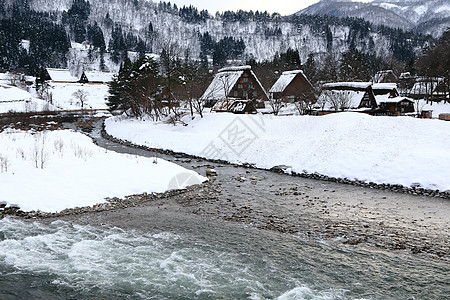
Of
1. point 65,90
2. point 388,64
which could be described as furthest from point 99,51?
point 388,64

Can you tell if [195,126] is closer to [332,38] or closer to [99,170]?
[99,170]

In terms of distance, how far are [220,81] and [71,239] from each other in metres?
46.0

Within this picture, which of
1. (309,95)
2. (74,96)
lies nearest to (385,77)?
(309,95)

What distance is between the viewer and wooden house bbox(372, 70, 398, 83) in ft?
243

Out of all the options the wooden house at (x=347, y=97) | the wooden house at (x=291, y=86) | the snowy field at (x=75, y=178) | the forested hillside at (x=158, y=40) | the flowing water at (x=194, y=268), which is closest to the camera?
the flowing water at (x=194, y=268)

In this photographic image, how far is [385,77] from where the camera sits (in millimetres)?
75062

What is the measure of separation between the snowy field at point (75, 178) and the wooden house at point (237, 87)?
1324 inches

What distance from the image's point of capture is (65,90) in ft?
263

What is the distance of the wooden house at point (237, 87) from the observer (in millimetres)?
51469

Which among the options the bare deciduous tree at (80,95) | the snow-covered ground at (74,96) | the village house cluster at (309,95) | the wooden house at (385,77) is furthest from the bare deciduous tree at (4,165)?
the wooden house at (385,77)

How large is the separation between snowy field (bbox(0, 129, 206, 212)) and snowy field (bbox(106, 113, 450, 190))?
7473 mm

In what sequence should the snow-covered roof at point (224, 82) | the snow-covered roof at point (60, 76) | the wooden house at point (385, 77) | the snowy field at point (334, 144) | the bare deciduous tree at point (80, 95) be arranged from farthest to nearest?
the snow-covered roof at point (60, 76) → the wooden house at point (385, 77) → the bare deciduous tree at point (80, 95) → the snow-covered roof at point (224, 82) → the snowy field at point (334, 144)

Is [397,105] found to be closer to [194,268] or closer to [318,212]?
[318,212]

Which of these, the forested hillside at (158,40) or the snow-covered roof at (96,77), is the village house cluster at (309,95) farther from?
the snow-covered roof at (96,77)
